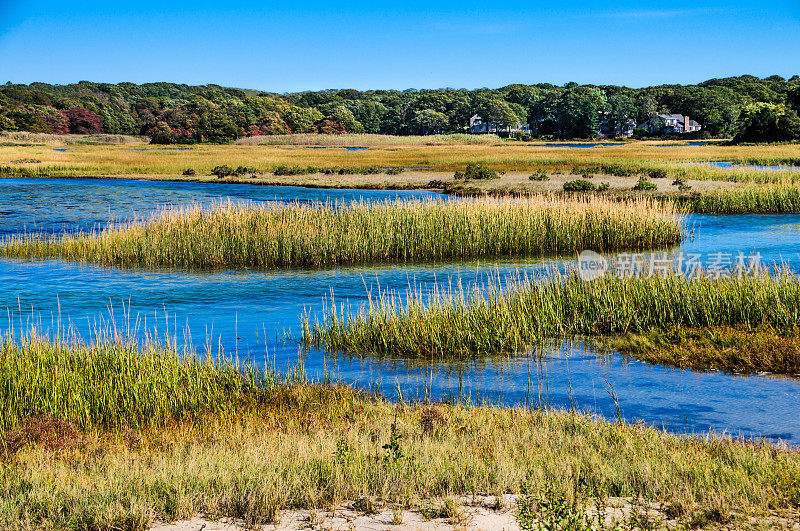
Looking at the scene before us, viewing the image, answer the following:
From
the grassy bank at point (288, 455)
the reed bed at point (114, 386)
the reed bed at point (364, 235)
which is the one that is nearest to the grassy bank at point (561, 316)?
the grassy bank at point (288, 455)

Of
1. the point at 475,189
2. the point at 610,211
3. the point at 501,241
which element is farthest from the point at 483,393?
the point at 475,189

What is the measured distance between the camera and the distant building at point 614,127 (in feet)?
532

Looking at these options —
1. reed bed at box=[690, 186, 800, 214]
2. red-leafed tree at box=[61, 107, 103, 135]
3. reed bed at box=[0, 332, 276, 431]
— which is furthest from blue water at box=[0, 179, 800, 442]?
red-leafed tree at box=[61, 107, 103, 135]

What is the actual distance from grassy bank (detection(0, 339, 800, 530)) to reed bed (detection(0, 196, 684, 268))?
14592mm

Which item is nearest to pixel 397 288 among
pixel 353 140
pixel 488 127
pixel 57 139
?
pixel 353 140

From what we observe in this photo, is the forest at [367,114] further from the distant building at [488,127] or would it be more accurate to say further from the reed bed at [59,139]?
the reed bed at [59,139]

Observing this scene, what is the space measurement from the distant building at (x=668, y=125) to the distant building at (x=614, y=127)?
29.6 feet

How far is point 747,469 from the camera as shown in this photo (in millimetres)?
7305

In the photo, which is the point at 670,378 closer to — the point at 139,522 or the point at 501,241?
the point at 139,522

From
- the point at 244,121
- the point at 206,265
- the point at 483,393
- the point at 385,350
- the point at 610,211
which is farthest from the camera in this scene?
the point at 244,121

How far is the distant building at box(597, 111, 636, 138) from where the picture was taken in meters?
162

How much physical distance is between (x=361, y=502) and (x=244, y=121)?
14190 cm

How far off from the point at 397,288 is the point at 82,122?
13750 cm

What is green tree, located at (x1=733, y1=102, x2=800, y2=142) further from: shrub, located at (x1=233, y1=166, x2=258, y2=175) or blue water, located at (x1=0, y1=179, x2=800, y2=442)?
shrub, located at (x1=233, y1=166, x2=258, y2=175)
